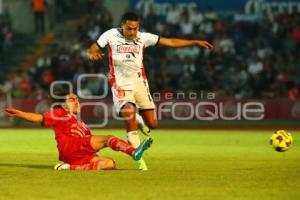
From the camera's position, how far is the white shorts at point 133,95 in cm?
1345

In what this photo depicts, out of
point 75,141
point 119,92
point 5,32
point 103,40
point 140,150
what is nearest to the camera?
point 140,150

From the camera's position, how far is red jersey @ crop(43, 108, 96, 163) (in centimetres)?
1222

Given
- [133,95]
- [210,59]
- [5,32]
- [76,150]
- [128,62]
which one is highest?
[128,62]

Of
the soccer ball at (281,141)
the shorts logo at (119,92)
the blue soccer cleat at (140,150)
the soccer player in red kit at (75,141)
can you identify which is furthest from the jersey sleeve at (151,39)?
the soccer ball at (281,141)

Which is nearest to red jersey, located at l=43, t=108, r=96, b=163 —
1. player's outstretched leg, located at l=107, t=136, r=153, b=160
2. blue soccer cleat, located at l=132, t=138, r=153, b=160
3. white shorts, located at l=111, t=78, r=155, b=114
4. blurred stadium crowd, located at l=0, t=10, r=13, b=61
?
player's outstretched leg, located at l=107, t=136, r=153, b=160

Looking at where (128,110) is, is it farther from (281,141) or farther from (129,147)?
(281,141)

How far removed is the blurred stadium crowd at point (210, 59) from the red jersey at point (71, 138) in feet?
48.6

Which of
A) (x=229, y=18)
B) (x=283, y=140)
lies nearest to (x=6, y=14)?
(x=229, y=18)

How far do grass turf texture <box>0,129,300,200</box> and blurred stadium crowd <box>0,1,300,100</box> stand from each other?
29.7 feet

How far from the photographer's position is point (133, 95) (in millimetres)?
13586

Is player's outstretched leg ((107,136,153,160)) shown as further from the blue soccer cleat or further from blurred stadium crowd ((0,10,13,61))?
blurred stadium crowd ((0,10,13,61))

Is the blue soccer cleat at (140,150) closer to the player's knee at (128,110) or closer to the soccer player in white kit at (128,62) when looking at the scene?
the soccer player in white kit at (128,62)

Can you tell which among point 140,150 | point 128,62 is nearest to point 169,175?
point 140,150

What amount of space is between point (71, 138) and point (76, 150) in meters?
0.18
